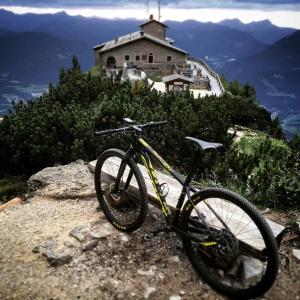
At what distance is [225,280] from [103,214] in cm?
222

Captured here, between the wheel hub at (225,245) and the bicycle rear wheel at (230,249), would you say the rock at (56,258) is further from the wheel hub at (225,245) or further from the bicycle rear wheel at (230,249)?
the wheel hub at (225,245)

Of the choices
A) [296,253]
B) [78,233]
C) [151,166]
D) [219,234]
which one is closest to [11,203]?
[78,233]

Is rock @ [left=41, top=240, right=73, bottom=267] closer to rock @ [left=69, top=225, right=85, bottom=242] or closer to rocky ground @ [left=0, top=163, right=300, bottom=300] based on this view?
rocky ground @ [left=0, top=163, right=300, bottom=300]

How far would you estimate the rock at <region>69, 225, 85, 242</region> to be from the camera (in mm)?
4620

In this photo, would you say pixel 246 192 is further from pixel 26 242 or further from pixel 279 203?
pixel 26 242

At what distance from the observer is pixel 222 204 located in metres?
4.04

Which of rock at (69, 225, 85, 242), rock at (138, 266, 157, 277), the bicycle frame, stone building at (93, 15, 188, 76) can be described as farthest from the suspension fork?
stone building at (93, 15, 188, 76)

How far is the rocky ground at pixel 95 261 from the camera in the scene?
3.73m

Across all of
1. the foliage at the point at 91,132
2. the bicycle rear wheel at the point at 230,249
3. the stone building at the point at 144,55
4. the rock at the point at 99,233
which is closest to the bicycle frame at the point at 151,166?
the bicycle rear wheel at the point at 230,249

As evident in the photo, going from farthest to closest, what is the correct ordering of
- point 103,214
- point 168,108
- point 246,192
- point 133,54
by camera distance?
point 133,54, point 168,108, point 246,192, point 103,214

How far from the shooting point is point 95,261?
4.21 m

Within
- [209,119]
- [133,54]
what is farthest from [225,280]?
[133,54]

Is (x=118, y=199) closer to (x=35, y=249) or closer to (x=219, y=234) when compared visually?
(x=35, y=249)

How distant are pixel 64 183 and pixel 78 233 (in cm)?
210
